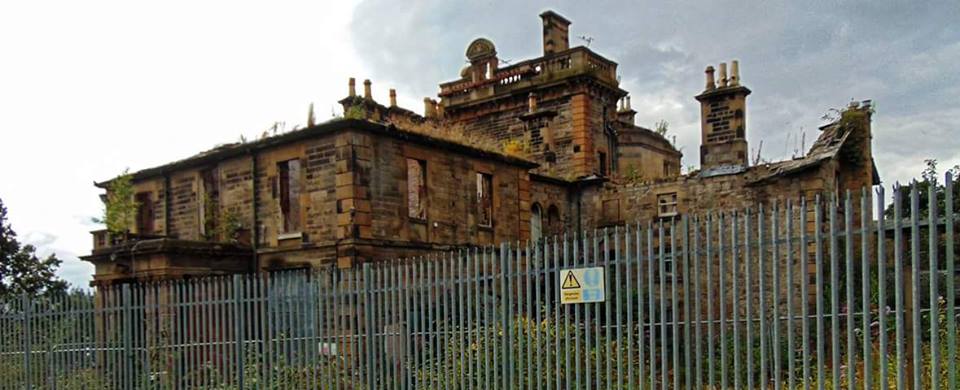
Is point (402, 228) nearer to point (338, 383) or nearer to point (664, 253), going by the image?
point (338, 383)

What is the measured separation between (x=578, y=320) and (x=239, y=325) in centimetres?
525

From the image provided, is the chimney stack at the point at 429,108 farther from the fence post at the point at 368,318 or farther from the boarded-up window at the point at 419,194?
the fence post at the point at 368,318

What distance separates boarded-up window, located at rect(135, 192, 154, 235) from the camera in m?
22.3

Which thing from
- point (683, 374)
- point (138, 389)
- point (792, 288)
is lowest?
point (138, 389)

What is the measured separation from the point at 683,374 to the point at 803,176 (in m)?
17.4

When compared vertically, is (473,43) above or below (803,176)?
above

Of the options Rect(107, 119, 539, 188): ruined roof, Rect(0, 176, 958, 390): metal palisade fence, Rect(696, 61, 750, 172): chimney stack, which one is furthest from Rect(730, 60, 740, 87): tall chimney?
Rect(0, 176, 958, 390): metal palisade fence

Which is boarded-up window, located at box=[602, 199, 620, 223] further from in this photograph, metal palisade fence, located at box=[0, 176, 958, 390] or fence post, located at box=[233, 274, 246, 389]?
fence post, located at box=[233, 274, 246, 389]

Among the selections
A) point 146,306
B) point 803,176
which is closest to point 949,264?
point 146,306

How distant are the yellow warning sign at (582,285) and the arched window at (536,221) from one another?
57.7 feet

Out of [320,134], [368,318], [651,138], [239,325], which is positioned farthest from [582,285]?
[651,138]

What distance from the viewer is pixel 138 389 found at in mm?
11211

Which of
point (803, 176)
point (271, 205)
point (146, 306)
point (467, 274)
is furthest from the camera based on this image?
point (803, 176)

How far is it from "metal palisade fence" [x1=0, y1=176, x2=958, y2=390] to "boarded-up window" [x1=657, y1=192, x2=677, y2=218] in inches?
639
